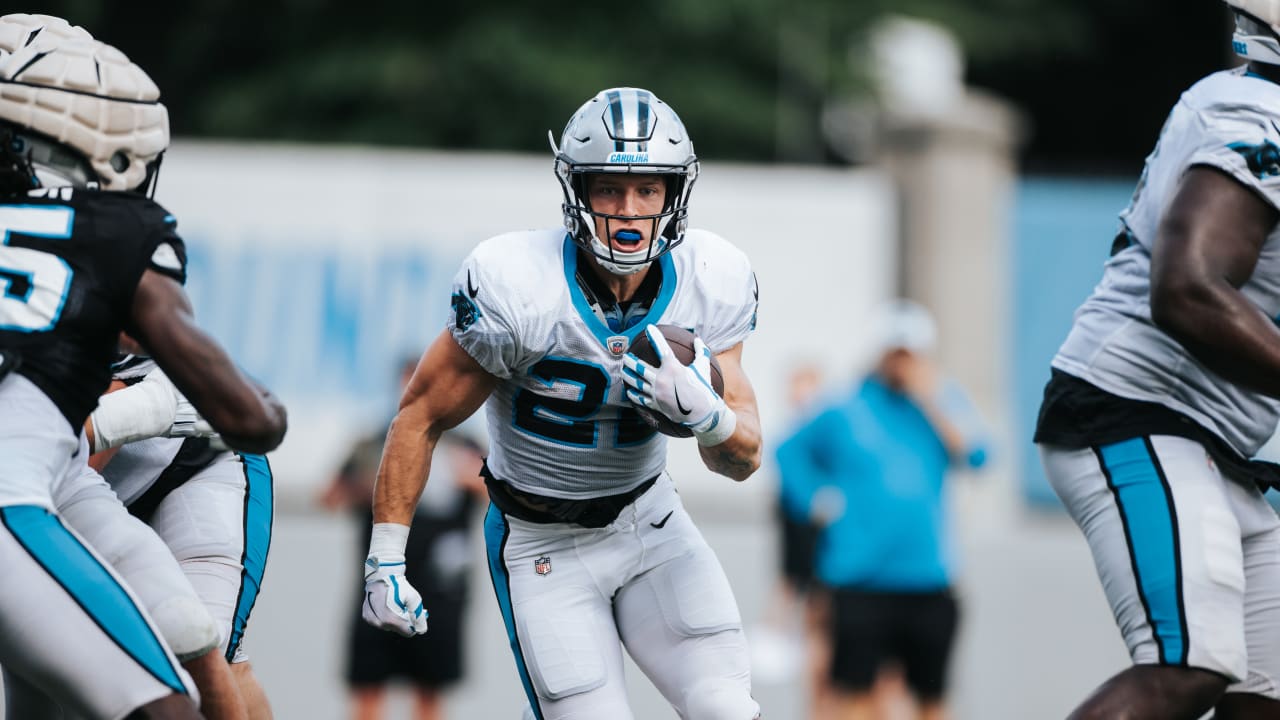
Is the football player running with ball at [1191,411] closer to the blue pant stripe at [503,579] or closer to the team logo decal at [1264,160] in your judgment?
the team logo decal at [1264,160]

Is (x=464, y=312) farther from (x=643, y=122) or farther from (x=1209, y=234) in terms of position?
(x=1209, y=234)

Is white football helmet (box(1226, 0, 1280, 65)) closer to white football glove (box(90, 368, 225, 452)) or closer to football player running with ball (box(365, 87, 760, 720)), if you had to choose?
football player running with ball (box(365, 87, 760, 720))

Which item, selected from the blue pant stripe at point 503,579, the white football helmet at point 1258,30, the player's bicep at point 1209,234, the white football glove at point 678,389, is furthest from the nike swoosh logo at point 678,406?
the white football helmet at point 1258,30

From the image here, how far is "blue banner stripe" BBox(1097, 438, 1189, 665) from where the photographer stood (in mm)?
3877

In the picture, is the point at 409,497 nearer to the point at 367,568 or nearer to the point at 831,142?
the point at 367,568

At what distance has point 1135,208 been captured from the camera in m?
4.20

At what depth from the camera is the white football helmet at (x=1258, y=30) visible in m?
4.01

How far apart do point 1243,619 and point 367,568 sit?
6.75 feet

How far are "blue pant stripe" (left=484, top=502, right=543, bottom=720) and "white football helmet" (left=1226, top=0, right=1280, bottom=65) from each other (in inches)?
84.1

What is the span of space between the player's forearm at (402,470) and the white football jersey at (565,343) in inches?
9.0

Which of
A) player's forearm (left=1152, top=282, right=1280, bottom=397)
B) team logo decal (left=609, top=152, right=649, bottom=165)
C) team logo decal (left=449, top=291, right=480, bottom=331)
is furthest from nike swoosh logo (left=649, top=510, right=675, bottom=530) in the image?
player's forearm (left=1152, top=282, right=1280, bottom=397)

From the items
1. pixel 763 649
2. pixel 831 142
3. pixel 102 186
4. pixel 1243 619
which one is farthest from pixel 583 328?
pixel 831 142

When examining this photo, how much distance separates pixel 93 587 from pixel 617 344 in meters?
1.35

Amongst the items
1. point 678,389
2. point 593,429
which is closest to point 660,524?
point 593,429
